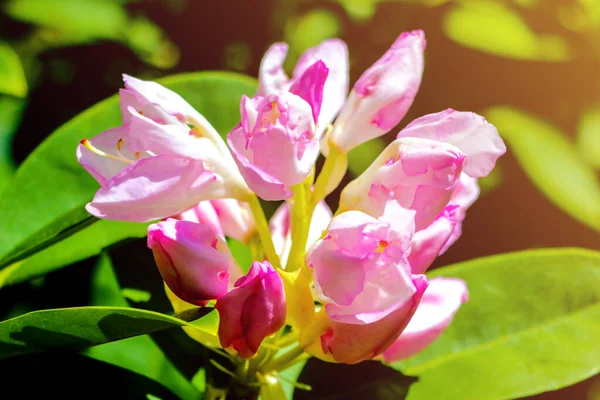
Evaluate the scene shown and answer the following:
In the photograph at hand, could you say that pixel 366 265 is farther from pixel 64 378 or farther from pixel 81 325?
pixel 64 378

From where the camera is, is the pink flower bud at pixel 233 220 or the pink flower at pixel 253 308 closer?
the pink flower at pixel 253 308

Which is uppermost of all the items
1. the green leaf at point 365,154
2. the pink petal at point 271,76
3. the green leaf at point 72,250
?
the pink petal at point 271,76

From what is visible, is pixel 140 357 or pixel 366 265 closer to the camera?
pixel 366 265

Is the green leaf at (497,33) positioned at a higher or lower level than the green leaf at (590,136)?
higher

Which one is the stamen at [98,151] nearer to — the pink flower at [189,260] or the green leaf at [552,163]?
the pink flower at [189,260]

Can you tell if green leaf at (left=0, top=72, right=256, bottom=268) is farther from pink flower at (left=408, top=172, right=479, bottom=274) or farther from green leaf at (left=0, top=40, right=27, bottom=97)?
pink flower at (left=408, top=172, right=479, bottom=274)

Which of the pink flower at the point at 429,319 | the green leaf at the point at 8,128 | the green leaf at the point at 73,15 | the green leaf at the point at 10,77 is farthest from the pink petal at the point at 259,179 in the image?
the green leaf at the point at 73,15

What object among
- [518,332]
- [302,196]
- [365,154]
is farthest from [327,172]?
[365,154]

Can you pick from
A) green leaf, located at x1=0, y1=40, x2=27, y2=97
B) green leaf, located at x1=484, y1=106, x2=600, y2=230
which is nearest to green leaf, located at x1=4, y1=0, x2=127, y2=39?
green leaf, located at x1=0, y1=40, x2=27, y2=97

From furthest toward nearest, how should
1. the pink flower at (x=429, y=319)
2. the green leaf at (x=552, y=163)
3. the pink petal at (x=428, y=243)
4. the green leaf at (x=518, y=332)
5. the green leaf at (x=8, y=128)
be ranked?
1. the green leaf at (x=552, y=163)
2. the green leaf at (x=8, y=128)
3. the green leaf at (x=518, y=332)
4. the pink flower at (x=429, y=319)
5. the pink petal at (x=428, y=243)
